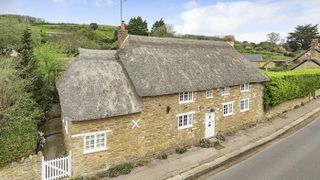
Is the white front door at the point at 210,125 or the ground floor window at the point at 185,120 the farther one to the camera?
the white front door at the point at 210,125

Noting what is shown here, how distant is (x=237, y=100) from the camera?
24.5 metres

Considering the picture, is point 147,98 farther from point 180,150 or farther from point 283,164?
point 283,164

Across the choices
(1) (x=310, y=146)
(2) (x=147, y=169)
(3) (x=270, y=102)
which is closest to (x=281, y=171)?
(1) (x=310, y=146)

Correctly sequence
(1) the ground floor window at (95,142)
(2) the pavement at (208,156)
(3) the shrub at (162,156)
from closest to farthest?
(1) the ground floor window at (95,142) → (2) the pavement at (208,156) → (3) the shrub at (162,156)

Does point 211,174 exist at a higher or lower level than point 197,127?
lower

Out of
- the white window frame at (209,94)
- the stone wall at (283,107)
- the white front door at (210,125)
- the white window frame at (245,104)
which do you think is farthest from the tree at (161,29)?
the white front door at (210,125)

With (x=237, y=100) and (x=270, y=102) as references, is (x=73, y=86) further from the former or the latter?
(x=270, y=102)

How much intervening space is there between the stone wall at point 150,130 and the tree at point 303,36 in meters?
93.3

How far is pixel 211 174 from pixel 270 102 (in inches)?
553

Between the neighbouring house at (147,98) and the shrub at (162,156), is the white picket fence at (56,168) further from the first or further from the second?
the shrub at (162,156)

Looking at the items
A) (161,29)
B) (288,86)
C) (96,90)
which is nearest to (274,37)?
(161,29)

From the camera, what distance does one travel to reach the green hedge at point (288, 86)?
2811 cm

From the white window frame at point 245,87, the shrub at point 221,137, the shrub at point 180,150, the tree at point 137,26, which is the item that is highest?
the tree at point 137,26

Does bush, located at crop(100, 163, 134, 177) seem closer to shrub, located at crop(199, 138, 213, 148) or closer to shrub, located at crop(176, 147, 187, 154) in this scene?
shrub, located at crop(176, 147, 187, 154)
